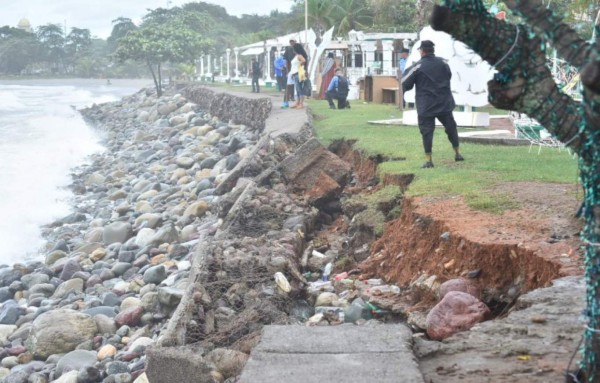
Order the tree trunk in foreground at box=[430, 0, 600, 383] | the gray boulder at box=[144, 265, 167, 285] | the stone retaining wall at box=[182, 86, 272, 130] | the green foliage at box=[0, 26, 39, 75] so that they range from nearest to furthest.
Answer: the tree trunk in foreground at box=[430, 0, 600, 383] → the gray boulder at box=[144, 265, 167, 285] → the stone retaining wall at box=[182, 86, 272, 130] → the green foliage at box=[0, 26, 39, 75]

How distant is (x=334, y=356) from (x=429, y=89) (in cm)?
565

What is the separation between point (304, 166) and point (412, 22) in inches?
912

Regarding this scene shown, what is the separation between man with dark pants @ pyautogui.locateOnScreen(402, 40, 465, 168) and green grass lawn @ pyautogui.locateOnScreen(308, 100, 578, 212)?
526mm

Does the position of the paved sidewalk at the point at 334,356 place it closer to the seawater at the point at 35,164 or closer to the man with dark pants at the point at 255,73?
the seawater at the point at 35,164

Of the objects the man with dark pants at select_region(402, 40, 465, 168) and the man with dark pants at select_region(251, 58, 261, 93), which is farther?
the man with dark pants at select_region(251, 58, 261, 93)

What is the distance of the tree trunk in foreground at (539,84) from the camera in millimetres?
3260

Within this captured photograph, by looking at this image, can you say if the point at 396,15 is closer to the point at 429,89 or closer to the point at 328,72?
the point at 328,72

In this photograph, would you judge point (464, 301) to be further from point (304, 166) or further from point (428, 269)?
point (304, 166)

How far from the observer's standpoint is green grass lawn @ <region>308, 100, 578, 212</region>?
7801 millimetres

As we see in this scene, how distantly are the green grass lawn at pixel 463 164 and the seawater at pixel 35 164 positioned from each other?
6.11 m

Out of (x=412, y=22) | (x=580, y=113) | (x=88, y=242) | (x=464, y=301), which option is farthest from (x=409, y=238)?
(x=412, y=22)

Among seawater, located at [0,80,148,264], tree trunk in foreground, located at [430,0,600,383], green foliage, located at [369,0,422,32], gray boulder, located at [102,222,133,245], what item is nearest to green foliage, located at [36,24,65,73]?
seawater, located at [0,80,148,264]

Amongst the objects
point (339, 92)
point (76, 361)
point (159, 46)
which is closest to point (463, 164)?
point (76, 361)

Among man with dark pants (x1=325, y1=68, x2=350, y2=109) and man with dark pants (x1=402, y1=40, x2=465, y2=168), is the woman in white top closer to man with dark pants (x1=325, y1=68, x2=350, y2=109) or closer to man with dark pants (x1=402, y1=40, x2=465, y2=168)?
man with dark pants (x1=325, y1=68, x2=350, y2=109)
